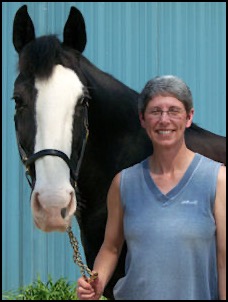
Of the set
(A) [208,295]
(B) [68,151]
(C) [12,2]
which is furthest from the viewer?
(C) [12,2]

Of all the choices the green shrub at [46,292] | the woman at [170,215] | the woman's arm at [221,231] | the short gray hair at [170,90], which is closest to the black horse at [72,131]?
the woman at [170,215]

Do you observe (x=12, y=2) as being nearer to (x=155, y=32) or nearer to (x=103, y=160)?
(x=155, y=32)

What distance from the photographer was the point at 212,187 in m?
2.14

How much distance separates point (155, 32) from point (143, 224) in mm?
3744

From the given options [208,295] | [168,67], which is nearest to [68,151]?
[208,295]

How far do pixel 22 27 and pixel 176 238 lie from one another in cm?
132

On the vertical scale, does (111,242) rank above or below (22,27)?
below

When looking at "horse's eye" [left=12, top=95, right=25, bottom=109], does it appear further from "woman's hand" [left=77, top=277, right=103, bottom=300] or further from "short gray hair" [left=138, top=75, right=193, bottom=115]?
"woman's hand" [left=77, top=277, right=103, bottom=300]

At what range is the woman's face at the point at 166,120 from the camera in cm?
221

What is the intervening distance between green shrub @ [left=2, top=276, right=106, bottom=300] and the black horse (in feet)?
7.46

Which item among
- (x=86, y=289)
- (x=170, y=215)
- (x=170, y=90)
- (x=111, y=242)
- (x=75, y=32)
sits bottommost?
(x=86, y=289)

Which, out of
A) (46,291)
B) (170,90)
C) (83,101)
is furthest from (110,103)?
(46,291)

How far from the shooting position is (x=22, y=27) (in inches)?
112

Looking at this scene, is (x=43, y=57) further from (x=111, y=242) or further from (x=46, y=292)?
(x=46, y=292)
